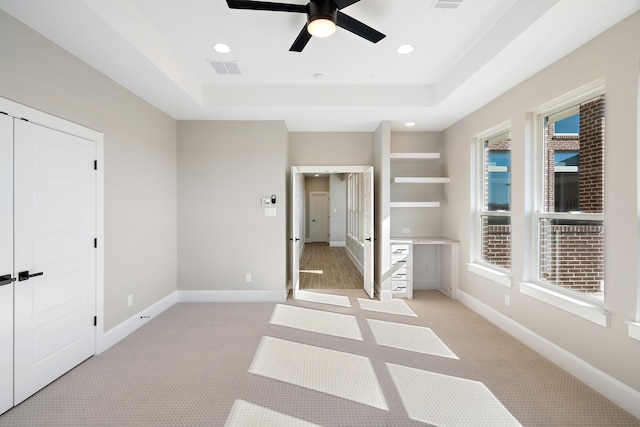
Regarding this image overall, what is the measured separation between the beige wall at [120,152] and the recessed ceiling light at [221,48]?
3.73 ft

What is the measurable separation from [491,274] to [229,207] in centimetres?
364

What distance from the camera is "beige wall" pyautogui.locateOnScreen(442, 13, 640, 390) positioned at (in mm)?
1988

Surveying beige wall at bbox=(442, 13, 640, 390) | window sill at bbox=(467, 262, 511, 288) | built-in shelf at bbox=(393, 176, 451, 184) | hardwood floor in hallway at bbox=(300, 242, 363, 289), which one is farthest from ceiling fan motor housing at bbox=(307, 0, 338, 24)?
hardwood floor in hallway at bbox=(300, 242, 363, 289)

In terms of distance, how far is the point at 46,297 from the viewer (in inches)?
90.2

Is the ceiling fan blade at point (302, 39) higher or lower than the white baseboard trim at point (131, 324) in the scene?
higher

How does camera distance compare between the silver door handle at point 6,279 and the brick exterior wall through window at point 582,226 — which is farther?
the brick exterior wall through window at point 582,226

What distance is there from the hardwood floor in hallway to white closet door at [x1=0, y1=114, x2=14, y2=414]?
3.65 meters

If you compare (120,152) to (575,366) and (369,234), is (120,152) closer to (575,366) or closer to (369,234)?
(369,234)

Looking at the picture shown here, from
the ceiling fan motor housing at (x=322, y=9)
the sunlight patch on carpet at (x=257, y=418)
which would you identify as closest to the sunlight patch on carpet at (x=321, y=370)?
the sunlight patch on carpet at (x=257, y=418)

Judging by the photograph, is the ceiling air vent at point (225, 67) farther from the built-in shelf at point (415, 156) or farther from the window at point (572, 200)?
the window at point (572, 200)

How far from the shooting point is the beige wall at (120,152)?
2.12 meters

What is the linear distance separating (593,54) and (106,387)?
456 cm

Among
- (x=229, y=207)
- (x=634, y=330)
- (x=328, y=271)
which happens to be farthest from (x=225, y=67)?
(x=328, y=271)

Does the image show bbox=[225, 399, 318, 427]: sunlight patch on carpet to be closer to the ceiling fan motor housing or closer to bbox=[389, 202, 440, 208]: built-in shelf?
the ceiling fan motor housing
